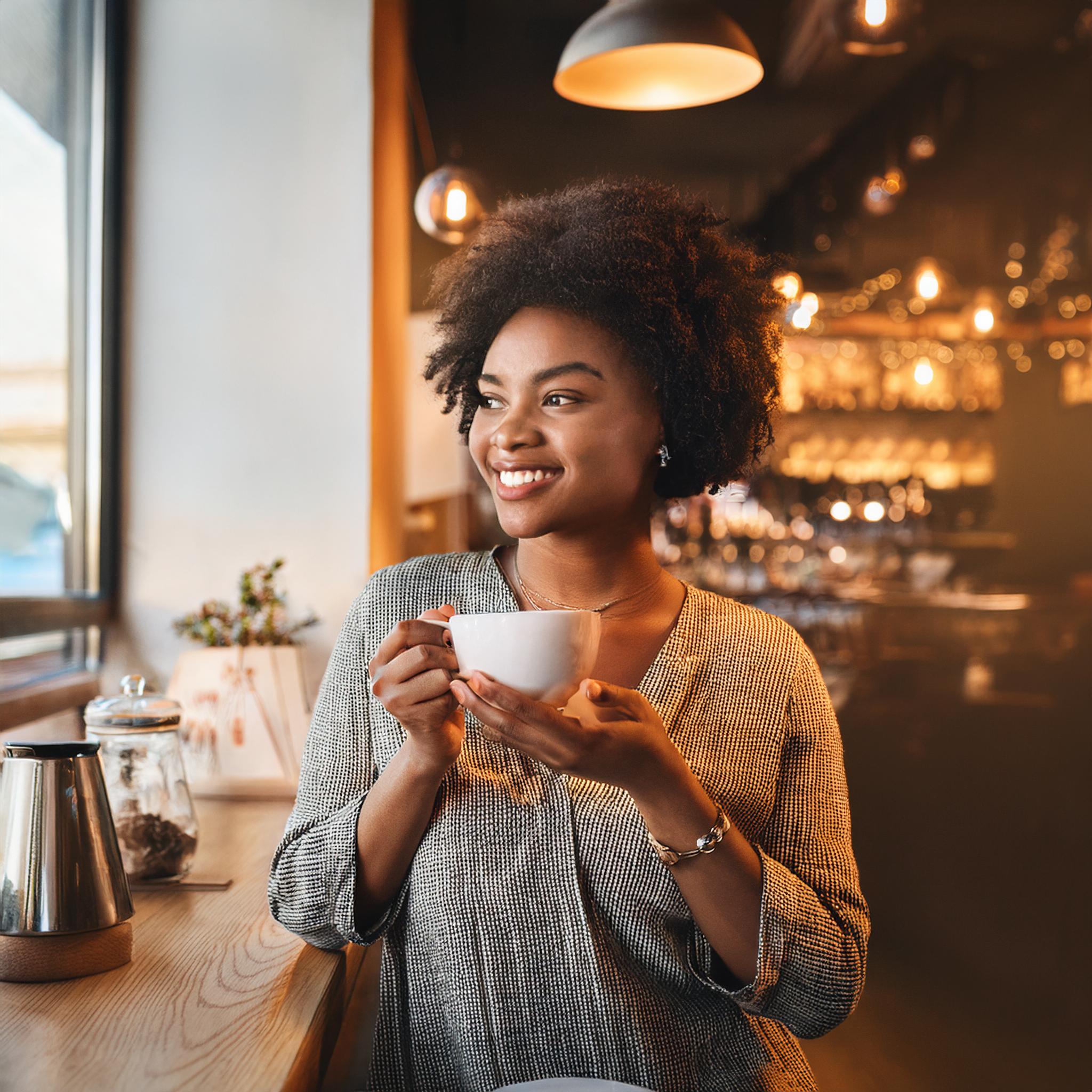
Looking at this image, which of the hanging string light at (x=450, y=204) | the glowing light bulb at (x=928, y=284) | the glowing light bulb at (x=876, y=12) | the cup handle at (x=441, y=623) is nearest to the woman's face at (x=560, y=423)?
the cup handle at (x=441, y=623)

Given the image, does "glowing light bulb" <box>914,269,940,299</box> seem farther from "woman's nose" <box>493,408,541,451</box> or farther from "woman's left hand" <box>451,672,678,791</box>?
"woman's left hand" <box>451,672,678,791</box>

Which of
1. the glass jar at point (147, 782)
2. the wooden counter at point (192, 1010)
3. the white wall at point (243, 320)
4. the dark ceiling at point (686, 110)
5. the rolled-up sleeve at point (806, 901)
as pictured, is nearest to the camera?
the wooden counter at point (192, 1010)

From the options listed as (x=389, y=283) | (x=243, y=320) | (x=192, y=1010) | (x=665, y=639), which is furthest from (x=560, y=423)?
(x=389, y=283)

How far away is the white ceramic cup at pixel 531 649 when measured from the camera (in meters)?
0.87

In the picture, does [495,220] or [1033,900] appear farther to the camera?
[1033,900]

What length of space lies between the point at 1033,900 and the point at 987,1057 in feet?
3.94

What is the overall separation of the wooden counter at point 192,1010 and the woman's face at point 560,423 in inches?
21.0

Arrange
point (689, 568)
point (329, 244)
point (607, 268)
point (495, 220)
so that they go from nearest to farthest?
point (607, 268) < point (495, 220) < point (329, 244) < point (689, 568)

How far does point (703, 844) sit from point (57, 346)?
67.8 inches

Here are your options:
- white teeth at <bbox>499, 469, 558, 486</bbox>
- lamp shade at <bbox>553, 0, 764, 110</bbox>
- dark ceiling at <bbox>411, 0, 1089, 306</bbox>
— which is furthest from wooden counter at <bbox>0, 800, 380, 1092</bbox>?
dark ceiling at <bbox>411, 0, 1089, 306</bbox>

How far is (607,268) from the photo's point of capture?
1232 mm

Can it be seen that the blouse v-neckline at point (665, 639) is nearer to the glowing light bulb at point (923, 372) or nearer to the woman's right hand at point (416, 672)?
the woman's right hand at point (416, 672)

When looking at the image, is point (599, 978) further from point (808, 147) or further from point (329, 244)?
point (808, 147)

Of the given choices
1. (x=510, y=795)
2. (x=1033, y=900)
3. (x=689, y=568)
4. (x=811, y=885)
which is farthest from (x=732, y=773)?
(x=689, y=568)
